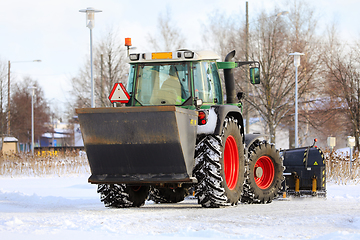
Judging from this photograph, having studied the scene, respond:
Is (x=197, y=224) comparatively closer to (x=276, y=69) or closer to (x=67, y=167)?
(x=67, y=167)

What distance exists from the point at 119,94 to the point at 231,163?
7.64ft

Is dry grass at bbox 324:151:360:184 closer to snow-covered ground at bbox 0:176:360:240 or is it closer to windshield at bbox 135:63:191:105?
snow-covered ground at bbox 0:176:360:240

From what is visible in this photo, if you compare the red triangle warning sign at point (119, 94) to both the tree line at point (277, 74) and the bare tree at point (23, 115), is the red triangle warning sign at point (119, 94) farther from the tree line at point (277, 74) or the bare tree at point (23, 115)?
the bare tree at point (23, 115)

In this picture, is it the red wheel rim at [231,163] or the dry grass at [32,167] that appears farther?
the dry grass at [32,167]

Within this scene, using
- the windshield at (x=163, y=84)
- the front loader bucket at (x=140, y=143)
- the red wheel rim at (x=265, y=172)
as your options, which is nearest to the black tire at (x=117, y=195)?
the front loader bucket at (x=140, y=143)

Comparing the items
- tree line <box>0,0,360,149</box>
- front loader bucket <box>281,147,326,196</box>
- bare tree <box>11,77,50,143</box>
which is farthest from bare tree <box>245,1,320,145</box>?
bare tree <box>11,77,50,143</box>

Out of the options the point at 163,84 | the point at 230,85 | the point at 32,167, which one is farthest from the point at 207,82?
the point at 32,167

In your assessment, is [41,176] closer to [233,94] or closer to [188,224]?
[233,94]

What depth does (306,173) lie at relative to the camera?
11.0 meters

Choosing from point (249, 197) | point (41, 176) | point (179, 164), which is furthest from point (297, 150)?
point (41, 176)

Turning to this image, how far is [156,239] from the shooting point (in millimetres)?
5520

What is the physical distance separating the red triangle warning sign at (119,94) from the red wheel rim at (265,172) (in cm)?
312

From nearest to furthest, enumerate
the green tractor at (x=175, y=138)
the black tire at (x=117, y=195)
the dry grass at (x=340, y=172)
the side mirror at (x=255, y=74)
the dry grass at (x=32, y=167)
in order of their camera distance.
Answer: the green tractor at (x=175, y=138)
the black tire at (x=117, y=195)
the side mirror at (x=255, y=74)
the dry grass at (x=340, y=172)
the dry grass at (x=32, y=167)

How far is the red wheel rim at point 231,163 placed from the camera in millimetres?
8938
